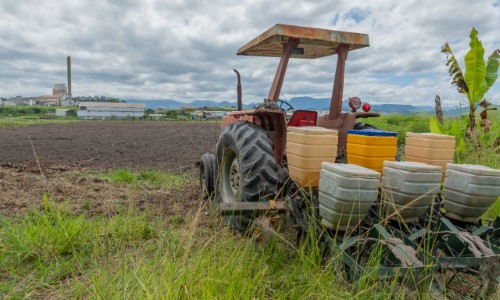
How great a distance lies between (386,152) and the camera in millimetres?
3029

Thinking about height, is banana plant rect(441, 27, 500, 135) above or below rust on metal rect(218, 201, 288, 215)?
above

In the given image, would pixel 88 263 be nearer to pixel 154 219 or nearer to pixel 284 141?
pixel 154 219

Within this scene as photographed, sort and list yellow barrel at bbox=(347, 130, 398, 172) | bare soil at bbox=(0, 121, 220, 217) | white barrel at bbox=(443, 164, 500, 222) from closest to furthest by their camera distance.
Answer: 1. white barrel at bbox=(443, 164, 500, 222)
2. yellow barrel at bbox=(347, 130, 398, 172)
3. bare soil at bbox=(0, 121, 220, 217)

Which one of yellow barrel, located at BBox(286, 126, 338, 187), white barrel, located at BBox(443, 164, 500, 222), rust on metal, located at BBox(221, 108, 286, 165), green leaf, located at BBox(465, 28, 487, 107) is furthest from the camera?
green leaf, located at BBox(465, 28, 487, 107)

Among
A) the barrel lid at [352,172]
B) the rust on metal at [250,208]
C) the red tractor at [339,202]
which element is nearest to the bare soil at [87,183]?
the rust on metal at [250,208]

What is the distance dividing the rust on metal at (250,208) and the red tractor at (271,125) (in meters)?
0.22

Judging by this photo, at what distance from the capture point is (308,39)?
13.0ft

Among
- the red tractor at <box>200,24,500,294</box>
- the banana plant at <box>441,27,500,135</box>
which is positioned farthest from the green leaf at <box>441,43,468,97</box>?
the red tractor at <box>200,24,500,294</box>

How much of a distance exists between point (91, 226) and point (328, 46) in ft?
10.2

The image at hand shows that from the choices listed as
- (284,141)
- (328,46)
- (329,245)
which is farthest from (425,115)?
(329,245)

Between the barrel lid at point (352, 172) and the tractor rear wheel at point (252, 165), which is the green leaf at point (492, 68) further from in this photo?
the barrel lid at point (352, 172)

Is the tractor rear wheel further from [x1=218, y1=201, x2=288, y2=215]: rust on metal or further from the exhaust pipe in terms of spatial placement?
the exhaust pipe

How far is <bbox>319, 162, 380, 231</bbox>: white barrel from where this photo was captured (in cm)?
240

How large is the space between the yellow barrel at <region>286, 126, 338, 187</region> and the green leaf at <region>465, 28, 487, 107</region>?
18.0 feet
